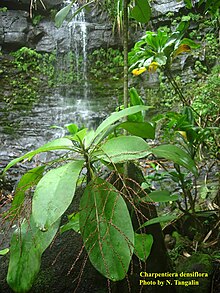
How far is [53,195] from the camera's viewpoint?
71 cm

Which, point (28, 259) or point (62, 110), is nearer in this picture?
point (28, 259)

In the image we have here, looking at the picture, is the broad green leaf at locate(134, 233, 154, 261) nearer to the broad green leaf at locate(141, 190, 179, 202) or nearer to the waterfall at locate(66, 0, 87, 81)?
the broad green leaf at locate(141, 190, 179, 202)

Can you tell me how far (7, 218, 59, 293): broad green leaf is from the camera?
2.56 feet

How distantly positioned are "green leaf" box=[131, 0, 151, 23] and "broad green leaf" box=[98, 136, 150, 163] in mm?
670

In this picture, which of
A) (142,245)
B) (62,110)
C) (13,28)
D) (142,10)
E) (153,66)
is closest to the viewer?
(142,245)

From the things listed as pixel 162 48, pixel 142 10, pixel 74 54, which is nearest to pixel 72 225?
pixel 142 10

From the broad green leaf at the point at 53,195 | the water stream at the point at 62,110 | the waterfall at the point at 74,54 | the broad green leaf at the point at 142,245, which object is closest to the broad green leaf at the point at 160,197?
the broad green leaf at the point at 142,245

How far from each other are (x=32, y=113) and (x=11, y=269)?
470 centimetres

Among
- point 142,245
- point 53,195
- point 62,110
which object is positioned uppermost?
point 53,195

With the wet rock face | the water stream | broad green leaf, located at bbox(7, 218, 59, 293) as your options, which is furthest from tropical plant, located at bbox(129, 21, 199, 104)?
the wet rock face

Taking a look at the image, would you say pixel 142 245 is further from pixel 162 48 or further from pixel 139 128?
pixel 162 48

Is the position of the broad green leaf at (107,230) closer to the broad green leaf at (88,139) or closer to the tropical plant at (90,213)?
the tropical plant at (90,213)

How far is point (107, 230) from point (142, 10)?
92 cm

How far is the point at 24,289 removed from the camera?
77 centimetres
